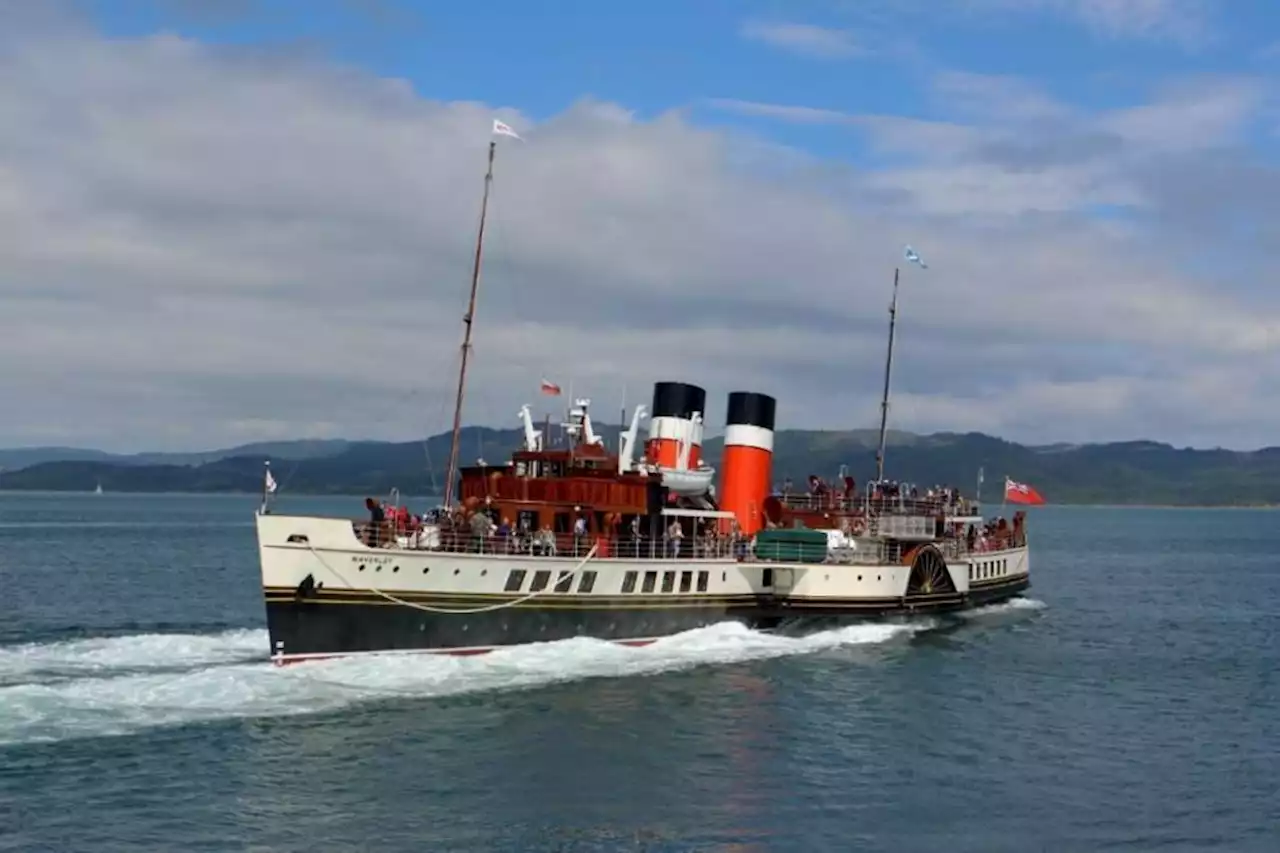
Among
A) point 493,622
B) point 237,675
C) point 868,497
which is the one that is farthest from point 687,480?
point 237,675

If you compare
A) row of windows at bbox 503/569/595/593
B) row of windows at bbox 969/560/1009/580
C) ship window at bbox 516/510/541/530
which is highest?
ship window at bbox 516/510/541/530

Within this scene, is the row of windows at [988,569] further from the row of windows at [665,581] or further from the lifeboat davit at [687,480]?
the row of windows at [665,581]

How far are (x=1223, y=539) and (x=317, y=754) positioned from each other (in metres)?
179

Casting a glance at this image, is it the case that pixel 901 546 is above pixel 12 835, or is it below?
above

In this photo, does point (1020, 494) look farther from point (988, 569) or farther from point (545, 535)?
point (545, 535)

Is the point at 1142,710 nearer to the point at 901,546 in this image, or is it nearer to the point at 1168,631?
the point at 901,546

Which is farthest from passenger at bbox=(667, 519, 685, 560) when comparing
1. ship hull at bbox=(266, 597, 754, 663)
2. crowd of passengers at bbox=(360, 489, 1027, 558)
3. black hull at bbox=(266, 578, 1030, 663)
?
ship hull at bbox=(266, 597, 754, 663)

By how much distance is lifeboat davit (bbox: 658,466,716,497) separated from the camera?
49.0 metres

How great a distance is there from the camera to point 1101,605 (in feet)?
237

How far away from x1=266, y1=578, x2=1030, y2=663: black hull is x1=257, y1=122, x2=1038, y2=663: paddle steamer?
5cm

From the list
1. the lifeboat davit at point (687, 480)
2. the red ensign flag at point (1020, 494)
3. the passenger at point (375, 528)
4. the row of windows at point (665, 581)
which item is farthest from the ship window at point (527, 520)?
the red ensign flag at point (1020, 494)

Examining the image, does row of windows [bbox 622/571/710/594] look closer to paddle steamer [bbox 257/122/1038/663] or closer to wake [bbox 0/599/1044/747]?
paddle steamer [bbox 257/122/1038/663]

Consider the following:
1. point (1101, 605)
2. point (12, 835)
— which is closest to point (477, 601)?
point (12, 835)

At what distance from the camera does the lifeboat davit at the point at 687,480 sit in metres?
49.0
